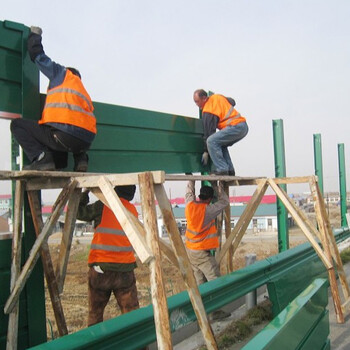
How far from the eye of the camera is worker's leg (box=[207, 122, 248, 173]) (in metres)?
6.23

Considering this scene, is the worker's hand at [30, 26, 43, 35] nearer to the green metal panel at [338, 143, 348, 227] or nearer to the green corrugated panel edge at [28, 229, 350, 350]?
the green corrugated panel edge at [28, 229, 350, 350]

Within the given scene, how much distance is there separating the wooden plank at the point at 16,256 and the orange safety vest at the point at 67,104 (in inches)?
28.3

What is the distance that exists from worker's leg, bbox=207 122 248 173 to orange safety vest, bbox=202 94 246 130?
0.11 m

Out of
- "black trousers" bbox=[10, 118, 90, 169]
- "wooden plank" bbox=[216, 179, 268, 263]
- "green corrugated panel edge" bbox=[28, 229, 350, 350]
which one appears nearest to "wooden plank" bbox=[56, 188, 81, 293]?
"black trousers" bbox=[10, 118, 90, 169]

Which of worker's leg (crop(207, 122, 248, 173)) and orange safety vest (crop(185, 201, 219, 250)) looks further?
worker's leg (crop(207, 122, 248, 173))

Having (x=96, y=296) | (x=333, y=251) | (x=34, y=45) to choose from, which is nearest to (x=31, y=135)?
(x=34, y=45)

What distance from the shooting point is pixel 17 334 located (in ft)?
12.3

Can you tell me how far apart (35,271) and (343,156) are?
1115 cm

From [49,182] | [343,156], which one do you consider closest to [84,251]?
[343,156]

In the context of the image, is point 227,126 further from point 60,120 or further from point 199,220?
point 60,120

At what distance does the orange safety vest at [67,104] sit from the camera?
3807 millimetres

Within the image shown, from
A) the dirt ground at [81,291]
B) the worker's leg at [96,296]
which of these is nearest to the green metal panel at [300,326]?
the worker's leg at [96,296]

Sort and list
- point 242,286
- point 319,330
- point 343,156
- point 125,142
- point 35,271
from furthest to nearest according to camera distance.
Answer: point 343,156
point 125,142
point 242,286
point 35,271
point 319,330

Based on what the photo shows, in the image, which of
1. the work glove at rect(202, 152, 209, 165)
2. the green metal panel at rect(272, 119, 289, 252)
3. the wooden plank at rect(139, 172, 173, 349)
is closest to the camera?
the wooden plank at rect(139, 172, 173, 349)
